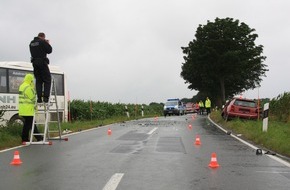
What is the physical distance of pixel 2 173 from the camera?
7453 millimetres

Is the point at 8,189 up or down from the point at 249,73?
down

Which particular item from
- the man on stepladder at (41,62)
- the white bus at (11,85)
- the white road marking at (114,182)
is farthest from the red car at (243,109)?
the white road marking at (114,182)

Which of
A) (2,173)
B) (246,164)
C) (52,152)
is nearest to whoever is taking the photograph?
(2,173)

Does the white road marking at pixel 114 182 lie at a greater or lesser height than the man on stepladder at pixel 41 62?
lesser

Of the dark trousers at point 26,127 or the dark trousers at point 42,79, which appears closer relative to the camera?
the dark trousers at point 42,79

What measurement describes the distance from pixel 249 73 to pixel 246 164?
47.0m

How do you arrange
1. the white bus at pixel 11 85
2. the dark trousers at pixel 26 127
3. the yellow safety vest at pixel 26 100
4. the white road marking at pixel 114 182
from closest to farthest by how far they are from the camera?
the white road marking at pixel 114 182
the yellow safety vest at pixel 26 100
the dark trousers at pixel 26 127
the white bus at pixel 11 85

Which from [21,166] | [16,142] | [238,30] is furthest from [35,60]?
[238,30]

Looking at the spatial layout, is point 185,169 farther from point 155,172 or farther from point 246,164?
point 246,164

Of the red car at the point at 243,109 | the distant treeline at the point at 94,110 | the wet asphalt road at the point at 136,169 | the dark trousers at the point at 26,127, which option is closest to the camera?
the wet asphalt road at the point at 136,169

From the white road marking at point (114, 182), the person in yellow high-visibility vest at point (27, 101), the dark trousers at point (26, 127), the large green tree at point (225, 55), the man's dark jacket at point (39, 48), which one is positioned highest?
the large green tree at point (225, 55)

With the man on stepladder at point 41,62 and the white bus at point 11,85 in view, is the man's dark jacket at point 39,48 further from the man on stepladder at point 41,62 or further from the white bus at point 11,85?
the white bus at point 11,85

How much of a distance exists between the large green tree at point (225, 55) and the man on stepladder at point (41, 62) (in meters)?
40.4

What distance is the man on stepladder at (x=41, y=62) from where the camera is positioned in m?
11.8
